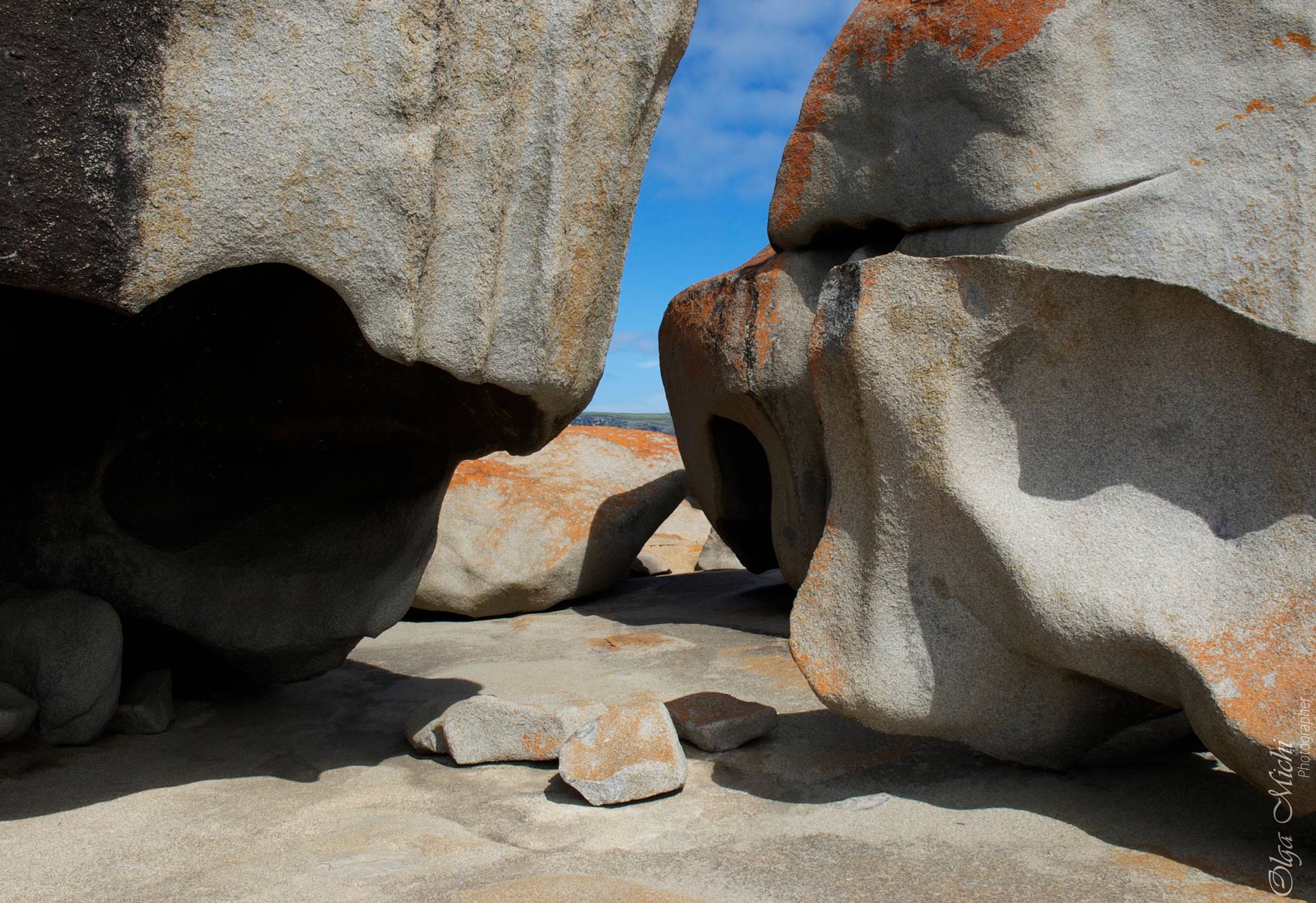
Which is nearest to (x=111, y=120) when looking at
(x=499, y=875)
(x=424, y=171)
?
(x=424, y=171)

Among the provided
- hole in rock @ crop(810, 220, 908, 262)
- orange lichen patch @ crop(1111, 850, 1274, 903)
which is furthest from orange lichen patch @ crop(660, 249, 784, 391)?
orange lichen patch @ crop(1111, 850, 1274, 903)

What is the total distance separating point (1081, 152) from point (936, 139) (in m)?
0.44

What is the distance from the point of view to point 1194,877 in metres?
1.74

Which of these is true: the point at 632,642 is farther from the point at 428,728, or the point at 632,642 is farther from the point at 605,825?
the point at 605,825

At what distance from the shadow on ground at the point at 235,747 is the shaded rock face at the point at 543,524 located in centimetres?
109

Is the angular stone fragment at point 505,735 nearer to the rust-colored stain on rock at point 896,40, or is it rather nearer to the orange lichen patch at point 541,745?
the orange lichen patch at point 541,745

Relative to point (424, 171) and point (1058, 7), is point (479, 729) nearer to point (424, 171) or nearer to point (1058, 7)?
point (424, 171)

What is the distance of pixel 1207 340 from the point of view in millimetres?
1949

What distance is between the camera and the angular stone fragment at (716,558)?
5910 mm

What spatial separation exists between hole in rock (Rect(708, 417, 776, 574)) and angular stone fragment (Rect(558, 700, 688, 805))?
2.08 metres

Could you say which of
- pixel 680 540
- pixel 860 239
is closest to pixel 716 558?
pixel 680 540

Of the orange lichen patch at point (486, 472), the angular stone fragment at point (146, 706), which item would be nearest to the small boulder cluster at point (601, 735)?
the angular stone fragment at point (146, 706)

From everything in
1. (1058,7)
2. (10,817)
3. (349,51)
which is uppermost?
(1058,7)

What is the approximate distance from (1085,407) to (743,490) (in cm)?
241
